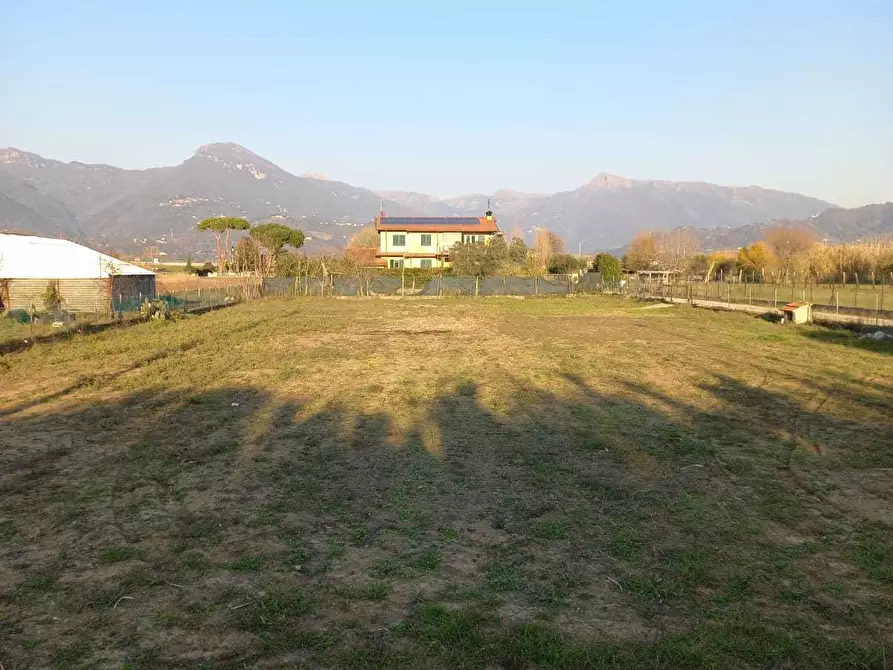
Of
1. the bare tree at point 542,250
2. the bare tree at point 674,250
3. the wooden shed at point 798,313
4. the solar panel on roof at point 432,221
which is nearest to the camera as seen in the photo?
the wooden shed at point 798,313

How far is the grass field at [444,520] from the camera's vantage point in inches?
142

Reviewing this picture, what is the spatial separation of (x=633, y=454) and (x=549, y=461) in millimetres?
1088

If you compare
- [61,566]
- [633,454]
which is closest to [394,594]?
[61,566]

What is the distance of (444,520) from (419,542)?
1.66 ft

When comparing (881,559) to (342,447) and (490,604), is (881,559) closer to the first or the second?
(490,604)

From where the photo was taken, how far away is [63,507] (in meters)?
5.61

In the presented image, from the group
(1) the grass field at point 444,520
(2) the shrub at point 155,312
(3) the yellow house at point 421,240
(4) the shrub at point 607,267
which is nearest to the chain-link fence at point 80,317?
(2) the shrub at point 155,312

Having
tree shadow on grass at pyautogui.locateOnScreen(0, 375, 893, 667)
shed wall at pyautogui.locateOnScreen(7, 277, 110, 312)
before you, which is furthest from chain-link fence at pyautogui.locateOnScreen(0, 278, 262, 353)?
tree shadow on grass at pyautogui.locateOnScreen(0, 375, 893, 667)

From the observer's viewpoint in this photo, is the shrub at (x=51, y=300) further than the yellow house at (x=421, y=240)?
Result: No

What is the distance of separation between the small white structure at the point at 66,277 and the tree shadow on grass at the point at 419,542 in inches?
722

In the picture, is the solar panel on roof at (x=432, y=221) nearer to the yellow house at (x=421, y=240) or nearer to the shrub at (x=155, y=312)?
the yellow house at (x=421, y=240)

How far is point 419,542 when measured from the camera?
499cm

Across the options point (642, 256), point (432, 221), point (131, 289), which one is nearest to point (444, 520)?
point (131, 289)

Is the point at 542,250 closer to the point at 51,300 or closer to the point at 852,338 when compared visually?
the point at 852,338
